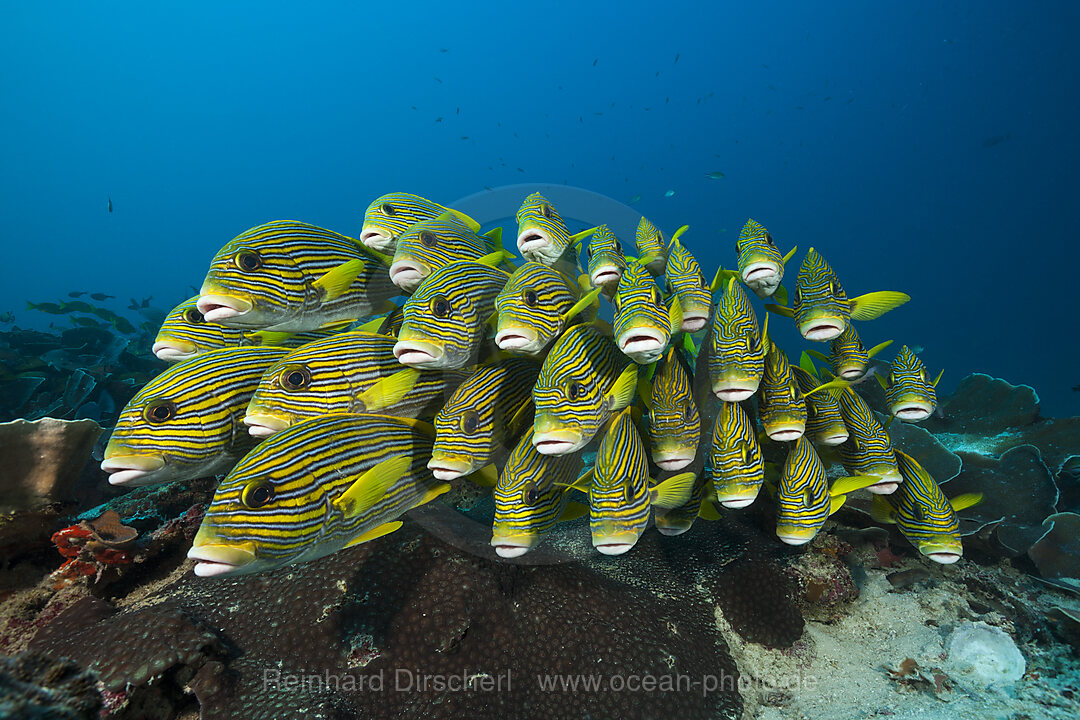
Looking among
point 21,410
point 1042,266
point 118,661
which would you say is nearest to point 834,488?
point 118,661

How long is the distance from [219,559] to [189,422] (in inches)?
28.4

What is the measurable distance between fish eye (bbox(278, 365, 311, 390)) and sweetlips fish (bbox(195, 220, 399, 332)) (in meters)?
0.30

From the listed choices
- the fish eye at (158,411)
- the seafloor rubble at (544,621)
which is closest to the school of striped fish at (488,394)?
the fish eye at (158,411)

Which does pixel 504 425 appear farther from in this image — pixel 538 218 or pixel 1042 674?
pixel 1042 674

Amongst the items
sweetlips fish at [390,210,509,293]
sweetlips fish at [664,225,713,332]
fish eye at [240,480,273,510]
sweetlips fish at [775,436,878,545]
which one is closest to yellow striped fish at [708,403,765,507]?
sweetlips fish at [775,436,878,545]

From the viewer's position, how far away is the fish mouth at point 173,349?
2334mm

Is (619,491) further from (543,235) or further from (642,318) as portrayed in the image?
(543,235)

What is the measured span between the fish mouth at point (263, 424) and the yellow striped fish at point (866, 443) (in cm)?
303

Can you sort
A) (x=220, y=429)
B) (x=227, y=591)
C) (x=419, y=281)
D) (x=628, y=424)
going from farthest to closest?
(x=227, y=591) < (x=419, y=281) < (x=628, y=424) < (x=220, y=429)

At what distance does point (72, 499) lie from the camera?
3486mm

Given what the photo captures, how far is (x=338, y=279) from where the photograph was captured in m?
2.24

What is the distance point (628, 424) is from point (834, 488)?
1.26m

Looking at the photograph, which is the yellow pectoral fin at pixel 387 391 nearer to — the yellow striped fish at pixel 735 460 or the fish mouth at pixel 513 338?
the fish mouth at pixel 513 338

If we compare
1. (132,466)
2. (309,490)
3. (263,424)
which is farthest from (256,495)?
(132,466)
